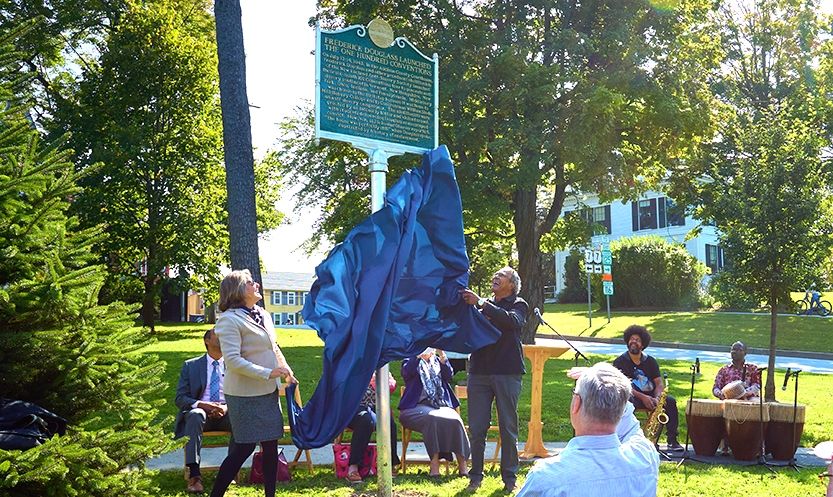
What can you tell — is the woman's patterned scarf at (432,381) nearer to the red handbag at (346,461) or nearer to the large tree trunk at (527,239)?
the red handbag at (346,461)

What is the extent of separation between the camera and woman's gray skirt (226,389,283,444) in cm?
600

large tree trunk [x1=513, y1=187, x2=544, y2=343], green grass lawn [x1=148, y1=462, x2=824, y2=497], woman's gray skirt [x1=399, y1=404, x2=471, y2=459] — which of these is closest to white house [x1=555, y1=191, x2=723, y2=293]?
large tree trunk [x1=513, y1=187, x2=544, y2=343]

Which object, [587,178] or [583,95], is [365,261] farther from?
[587,178]

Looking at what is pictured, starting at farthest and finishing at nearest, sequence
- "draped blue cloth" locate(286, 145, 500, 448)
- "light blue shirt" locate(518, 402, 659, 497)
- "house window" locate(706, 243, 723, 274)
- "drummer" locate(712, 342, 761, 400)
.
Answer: "house window" locate(706, 243, 723, 274) → "drummer" locate(712, 342, 761, 400) → "draped blue cloth" locate(286, 145, 500, 448) → "light blue shirt" locate(518, 402, 659, 497)

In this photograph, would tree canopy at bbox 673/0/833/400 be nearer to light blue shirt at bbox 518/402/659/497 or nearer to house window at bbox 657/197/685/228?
light blue shirt at bbox 518/402/659/497

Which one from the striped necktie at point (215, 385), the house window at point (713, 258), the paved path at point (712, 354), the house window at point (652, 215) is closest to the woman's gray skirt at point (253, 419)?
the striped necktie at point (215, 385)

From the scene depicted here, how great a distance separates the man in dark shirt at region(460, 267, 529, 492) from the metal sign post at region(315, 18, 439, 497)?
1371mm

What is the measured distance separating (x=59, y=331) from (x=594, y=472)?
3361mm

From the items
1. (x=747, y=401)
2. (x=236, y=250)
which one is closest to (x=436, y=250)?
(x=236, y=250)

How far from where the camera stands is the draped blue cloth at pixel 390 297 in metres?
5.87

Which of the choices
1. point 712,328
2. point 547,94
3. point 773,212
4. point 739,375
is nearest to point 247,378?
point 739,375

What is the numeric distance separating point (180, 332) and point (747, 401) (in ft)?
74.3

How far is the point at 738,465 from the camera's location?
916cm

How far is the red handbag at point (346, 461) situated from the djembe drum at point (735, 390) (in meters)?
4.79
